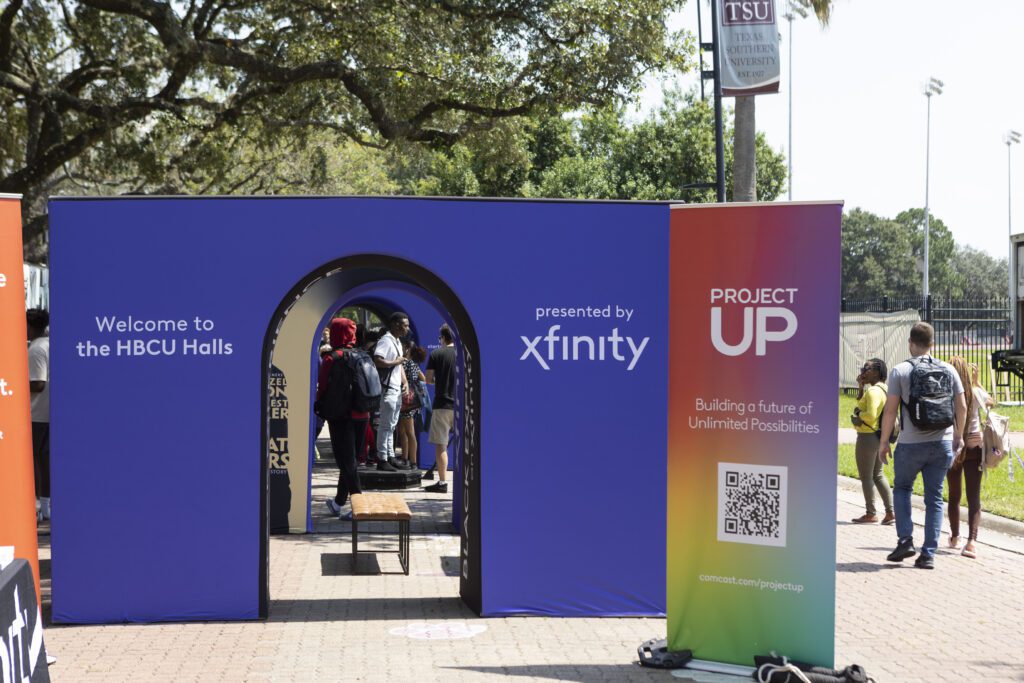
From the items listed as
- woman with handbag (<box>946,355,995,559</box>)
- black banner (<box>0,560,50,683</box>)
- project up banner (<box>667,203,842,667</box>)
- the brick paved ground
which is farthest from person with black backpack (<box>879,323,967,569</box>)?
black banner (<box>0,560,50,683</box>)

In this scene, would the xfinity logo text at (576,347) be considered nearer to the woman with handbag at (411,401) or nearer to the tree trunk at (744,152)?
the tree trunk at (744,152)

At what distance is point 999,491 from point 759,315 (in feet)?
28.1

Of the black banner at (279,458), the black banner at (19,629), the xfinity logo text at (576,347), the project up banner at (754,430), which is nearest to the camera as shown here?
the black banner at (19,629)

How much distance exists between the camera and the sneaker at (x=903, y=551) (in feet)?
30.9

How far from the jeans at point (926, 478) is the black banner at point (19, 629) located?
7.05 meters

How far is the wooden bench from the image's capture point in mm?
9023

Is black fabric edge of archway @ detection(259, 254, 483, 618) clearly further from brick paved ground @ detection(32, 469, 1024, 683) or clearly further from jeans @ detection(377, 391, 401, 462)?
jeans @ detection(377, 391, 401, 462)

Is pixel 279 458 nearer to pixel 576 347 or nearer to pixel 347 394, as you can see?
pixel 347 394

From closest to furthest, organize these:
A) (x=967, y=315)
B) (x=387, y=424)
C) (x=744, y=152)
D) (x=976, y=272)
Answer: (x=744, y=152) < (x=387, y=424) < (x=967, y=315) < (x=976, y=272)

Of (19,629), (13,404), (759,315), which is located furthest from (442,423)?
(19,629)

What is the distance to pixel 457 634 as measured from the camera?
7129 mm

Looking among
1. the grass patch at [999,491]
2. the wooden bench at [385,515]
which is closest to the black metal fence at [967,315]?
the grass patch at [999,491]

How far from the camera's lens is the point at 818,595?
5.97m

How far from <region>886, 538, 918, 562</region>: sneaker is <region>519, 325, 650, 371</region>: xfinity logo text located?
335cm
